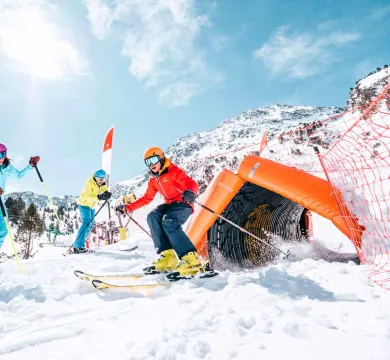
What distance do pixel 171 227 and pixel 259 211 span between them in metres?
2.80

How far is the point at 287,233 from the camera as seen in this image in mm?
7496

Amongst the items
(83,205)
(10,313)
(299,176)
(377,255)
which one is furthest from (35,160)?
(377,255)

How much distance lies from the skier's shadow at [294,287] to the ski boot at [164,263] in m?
1.39

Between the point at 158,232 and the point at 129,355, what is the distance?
8.83 feet

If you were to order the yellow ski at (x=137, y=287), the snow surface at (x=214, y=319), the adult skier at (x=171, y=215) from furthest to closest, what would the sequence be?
the adult skier at (x=171, y=215)
the yellow ski at (x=137, y=287)
the snow surface at (x=214, y=319)

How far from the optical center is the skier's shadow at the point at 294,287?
2.88m

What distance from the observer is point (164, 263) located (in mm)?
4590

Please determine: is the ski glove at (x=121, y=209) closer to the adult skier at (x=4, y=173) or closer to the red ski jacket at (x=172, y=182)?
the red ski jacket at (x=172, y=182)

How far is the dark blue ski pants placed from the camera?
436cm

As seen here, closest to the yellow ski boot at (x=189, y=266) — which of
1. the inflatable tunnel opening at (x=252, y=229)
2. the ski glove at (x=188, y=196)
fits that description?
the ski glove at (x=188, y=196)

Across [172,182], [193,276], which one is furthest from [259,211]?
[193,276]

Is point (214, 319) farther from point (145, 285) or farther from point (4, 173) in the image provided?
point (4, 173)

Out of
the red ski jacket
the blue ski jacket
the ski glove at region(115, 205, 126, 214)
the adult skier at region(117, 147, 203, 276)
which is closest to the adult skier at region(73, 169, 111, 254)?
the blue ski jacket

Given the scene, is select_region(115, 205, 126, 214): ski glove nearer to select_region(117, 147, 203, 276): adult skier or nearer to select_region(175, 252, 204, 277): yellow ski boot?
select_region(117, 147, 203, 276): adult skier
